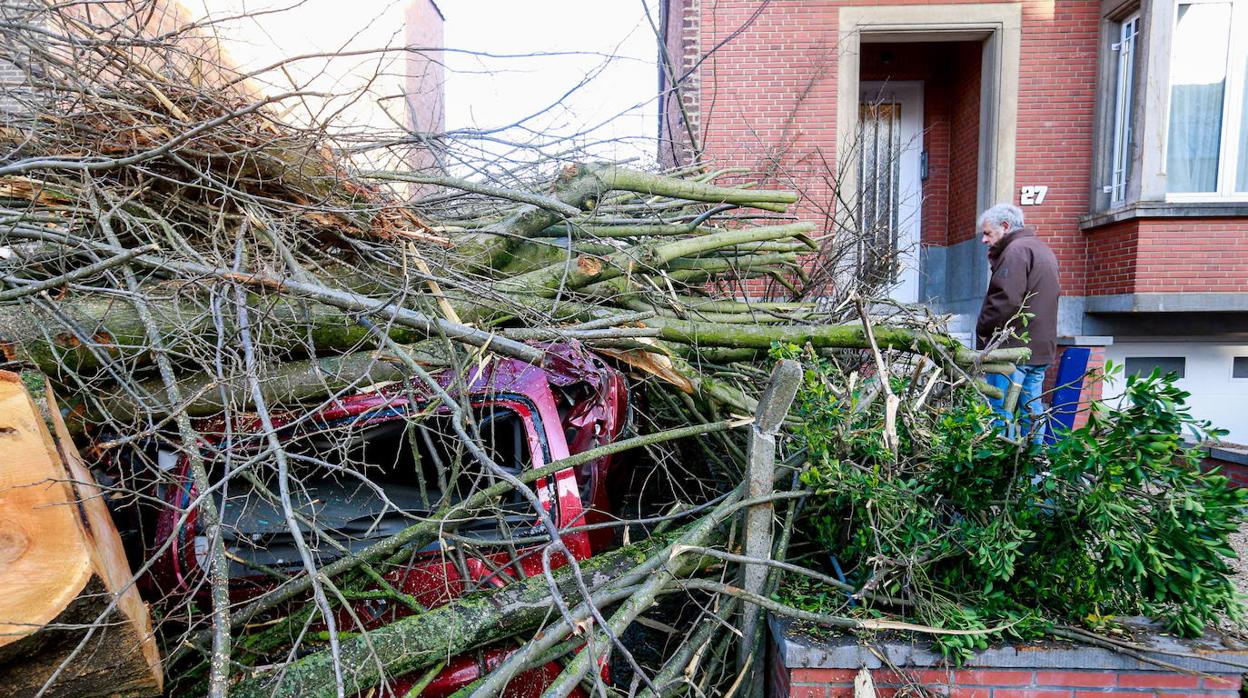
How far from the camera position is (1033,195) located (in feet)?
29.4

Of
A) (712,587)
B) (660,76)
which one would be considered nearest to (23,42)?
(712,587)

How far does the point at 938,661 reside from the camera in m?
2.62

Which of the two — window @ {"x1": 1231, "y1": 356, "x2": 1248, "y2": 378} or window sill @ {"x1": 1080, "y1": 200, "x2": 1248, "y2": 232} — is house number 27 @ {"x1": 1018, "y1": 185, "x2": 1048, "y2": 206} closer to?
window sill @ {"x1": 1080, "y1": 200, "x2": 1248, "y2": 232}

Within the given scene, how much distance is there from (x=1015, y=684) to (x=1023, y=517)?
0.62 metres

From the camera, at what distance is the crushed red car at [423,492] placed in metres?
2.83

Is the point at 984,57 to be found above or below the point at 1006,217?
above

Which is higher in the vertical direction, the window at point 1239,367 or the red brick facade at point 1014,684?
the red brick facade at point 1014,684

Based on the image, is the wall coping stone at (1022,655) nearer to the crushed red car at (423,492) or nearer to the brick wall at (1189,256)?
the crushed red car at (423,492)

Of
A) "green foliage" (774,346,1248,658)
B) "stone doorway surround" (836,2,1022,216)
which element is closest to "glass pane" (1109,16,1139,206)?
"stone doorway surround" (836,2,1022,216)

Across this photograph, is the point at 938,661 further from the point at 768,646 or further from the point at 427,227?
the point at 427,227

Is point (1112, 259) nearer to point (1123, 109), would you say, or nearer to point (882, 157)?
point (1123, 109)

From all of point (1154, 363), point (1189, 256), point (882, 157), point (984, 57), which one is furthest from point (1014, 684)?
point (882, 157)

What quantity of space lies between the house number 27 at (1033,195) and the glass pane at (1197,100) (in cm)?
126

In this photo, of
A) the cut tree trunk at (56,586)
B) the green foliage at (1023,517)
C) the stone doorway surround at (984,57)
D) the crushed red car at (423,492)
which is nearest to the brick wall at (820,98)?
the stone doorway surround at (984,57)
